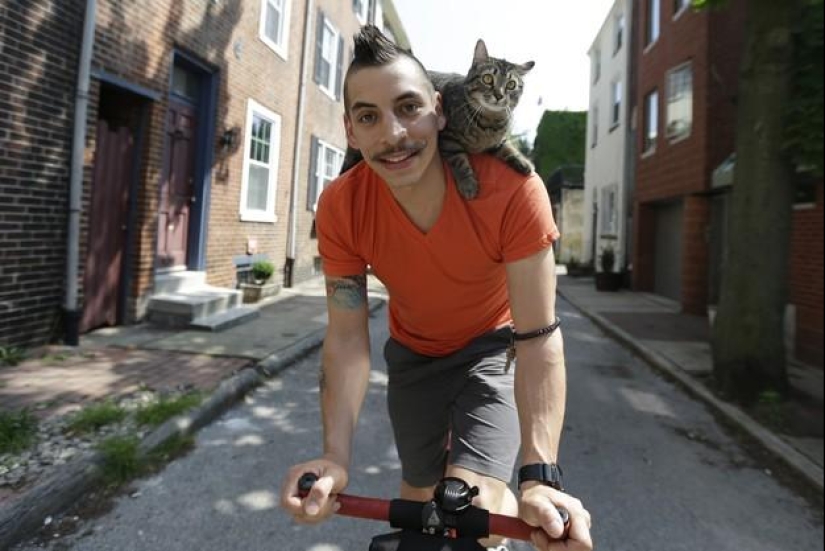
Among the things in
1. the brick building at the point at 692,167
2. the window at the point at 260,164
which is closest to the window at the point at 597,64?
the brick building at the point at 692,167

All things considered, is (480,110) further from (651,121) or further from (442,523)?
(651,121)

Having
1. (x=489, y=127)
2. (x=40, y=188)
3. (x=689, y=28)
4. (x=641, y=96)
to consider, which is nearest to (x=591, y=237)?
(x=641, y=96)

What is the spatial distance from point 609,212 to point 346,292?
66.8ft

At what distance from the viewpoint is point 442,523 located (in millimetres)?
1385

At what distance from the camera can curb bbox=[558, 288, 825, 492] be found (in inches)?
175

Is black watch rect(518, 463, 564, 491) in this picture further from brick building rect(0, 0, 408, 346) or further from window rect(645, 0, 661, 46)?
window rect(645, 0, 661, 46)

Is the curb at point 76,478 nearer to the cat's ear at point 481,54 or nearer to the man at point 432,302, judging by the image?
the man at point 432,302

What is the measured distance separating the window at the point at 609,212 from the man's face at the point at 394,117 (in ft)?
62.4

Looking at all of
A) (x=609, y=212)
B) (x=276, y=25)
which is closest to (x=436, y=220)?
(x=276, y=25)

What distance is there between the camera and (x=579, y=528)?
4.23 ft

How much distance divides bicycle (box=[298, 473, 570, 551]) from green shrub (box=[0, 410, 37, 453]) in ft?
10.4

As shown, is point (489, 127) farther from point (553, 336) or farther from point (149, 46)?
point (149, 46)

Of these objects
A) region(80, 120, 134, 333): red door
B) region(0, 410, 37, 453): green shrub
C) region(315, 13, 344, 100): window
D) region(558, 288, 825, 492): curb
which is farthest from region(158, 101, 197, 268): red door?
region(558, 288, 825, 492): curb

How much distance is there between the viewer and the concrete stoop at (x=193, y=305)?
311 inches
